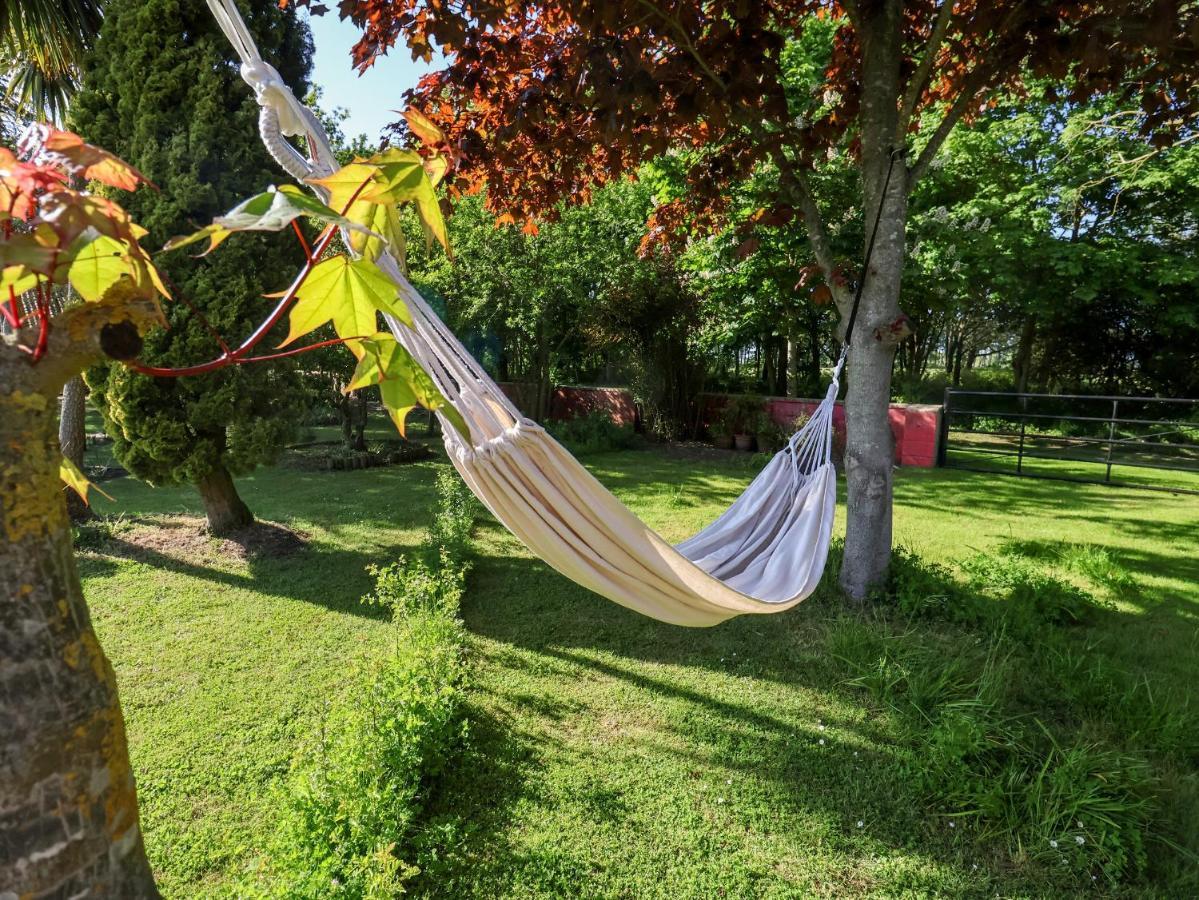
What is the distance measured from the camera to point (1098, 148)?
7617 mm

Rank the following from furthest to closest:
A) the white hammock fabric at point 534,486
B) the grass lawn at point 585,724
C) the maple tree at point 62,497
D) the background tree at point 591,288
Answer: the background tree at point 591,288, the grass lawn at point 585,724, the white hammock fabric at point 534,486, the maple tree at point 62,497

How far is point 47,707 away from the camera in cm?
64

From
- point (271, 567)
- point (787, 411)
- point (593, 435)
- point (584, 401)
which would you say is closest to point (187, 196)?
point (271, 567)

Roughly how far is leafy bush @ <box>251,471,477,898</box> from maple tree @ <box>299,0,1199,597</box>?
1760mm

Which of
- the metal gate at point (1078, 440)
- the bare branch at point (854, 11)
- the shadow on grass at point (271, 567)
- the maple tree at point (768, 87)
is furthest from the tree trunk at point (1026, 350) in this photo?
the shadow on grass at point (271, 567)

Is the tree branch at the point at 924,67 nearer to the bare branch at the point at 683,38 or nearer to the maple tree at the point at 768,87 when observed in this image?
the maple tree at the point at 768,87

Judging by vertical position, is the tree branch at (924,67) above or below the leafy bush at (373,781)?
above

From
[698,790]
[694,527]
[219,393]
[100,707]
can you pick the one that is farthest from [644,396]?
[100,707]

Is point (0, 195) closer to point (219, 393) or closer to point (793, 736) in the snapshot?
point (793, 736)

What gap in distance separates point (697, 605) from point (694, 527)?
264 cm

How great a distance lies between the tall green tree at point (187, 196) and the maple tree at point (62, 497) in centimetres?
298

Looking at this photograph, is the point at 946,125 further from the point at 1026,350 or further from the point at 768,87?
the point at 1026,350

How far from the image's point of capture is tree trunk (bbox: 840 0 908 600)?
250 cm

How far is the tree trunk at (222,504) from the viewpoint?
3.78 meters
